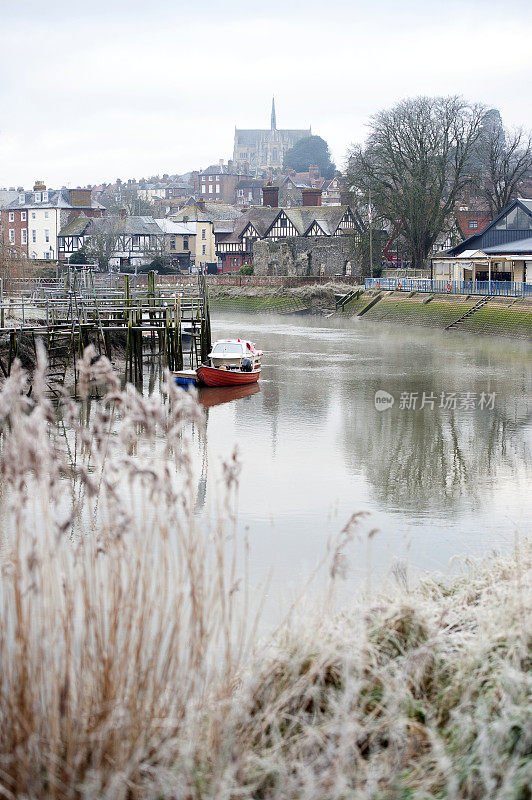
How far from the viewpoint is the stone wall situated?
76.2 m

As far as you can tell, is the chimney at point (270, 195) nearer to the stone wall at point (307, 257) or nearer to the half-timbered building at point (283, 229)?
the half-timbered building at point (283, 229)

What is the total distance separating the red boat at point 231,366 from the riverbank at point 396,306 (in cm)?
1520

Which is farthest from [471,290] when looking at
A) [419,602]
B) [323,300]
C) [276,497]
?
[419,602]

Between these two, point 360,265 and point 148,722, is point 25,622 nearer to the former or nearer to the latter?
point 148,722

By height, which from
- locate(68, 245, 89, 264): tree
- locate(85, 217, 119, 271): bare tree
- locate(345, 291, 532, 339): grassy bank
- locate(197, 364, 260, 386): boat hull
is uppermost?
locate(85, 217, 119, 271): bare tree

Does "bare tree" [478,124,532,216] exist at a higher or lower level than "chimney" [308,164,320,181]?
lower

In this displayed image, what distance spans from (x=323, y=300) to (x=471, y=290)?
57.5ft

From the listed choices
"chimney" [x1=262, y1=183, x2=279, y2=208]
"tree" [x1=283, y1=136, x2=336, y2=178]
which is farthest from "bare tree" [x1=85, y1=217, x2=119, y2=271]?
"tree" [x1=283, y1=136, x2=336, y2=178]

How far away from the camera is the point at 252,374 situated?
26.3 metres

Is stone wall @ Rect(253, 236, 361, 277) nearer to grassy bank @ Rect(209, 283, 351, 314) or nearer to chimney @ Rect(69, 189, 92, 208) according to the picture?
grassy bank @ Rect(209, 283, 351, 314)

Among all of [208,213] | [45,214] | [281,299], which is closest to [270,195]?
[208,213]
